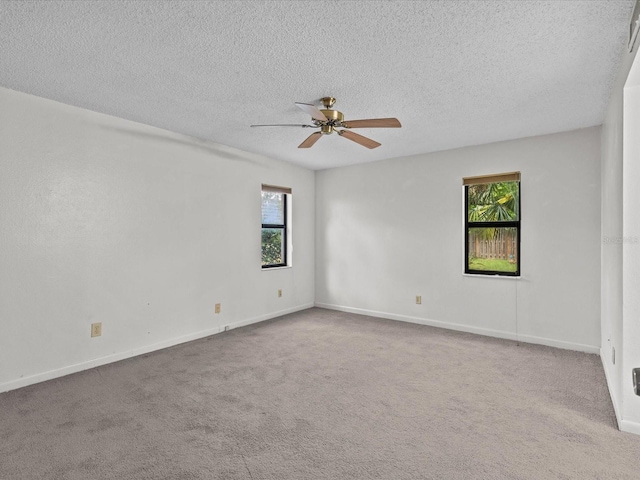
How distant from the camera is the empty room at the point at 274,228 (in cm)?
186

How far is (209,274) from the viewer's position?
13.6 ft

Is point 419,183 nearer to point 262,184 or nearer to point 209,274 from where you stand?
point 262,184

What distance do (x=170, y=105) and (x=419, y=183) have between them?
3130 mm

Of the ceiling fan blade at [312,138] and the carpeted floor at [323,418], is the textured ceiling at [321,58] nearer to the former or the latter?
the ceiling fan blade at [312,138]

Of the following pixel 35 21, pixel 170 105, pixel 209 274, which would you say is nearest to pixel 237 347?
pixel 209 274

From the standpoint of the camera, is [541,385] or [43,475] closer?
[43,475]

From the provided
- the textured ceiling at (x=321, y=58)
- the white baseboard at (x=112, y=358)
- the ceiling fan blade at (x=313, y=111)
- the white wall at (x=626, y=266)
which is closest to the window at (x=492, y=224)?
the textured ceiling at (x=321, y=58)

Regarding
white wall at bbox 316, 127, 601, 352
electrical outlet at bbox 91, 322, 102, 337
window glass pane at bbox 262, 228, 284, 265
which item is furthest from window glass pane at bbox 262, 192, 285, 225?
electrical outlet at bbox 91, 322, 102, 337

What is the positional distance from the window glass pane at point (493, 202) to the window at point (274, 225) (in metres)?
2.56

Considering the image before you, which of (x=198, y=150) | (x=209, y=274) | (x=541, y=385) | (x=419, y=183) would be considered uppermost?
(x=198, y=150)

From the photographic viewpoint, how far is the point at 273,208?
17.1 ft

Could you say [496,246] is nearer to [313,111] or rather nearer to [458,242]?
[458,242]

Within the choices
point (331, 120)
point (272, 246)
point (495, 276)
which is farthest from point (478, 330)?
point (331, 120)

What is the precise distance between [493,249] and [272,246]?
296 centimetres
